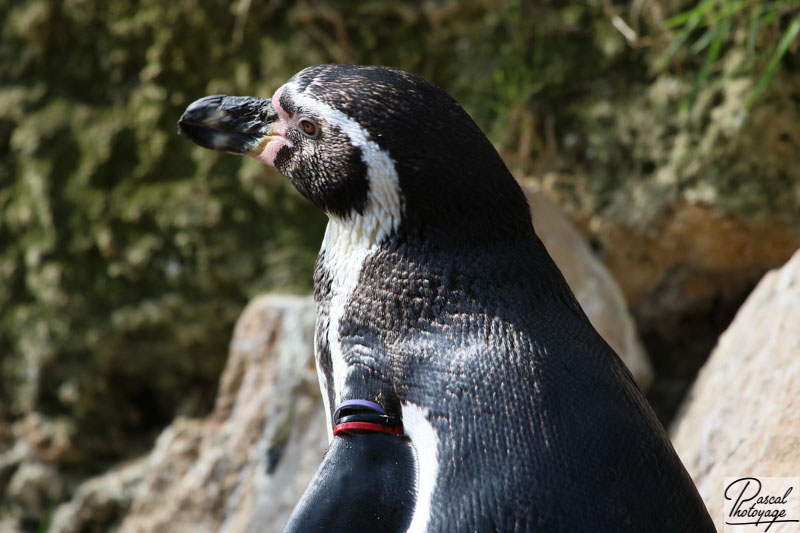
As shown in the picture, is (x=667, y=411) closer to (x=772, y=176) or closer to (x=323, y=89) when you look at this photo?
(x=772, y=176)

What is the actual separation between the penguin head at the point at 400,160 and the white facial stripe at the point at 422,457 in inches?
11.5

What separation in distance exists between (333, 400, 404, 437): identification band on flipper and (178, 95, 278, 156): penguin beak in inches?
21.3

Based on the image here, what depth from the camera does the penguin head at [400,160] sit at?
4.41 feet

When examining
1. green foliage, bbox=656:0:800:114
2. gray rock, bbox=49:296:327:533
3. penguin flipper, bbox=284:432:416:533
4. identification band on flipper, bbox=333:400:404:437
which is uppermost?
green foliage, bbox=656:0:800:114

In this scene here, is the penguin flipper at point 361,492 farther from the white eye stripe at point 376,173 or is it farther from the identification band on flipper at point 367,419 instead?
the white eye stripe at point 376,173

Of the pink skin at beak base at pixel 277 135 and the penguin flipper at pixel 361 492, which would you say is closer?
the penguin flipper at pixel 361 492

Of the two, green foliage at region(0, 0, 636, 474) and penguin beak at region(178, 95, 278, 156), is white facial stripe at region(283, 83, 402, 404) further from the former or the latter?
green foliage at region(0, 0, 636, 474)

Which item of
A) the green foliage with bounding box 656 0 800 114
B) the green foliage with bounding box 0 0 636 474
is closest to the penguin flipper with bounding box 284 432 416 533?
the green foliage with bounding box 656 0 800 114

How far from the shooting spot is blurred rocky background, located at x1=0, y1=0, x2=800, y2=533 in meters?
2.61

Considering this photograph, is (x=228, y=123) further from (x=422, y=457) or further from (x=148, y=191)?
(x=148, y=191)

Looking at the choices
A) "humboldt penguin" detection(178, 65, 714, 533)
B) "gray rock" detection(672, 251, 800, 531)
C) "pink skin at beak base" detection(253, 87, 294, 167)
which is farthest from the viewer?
"gray rock" detection(672, 251, 800, 531)

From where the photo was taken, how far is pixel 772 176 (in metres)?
2.64
